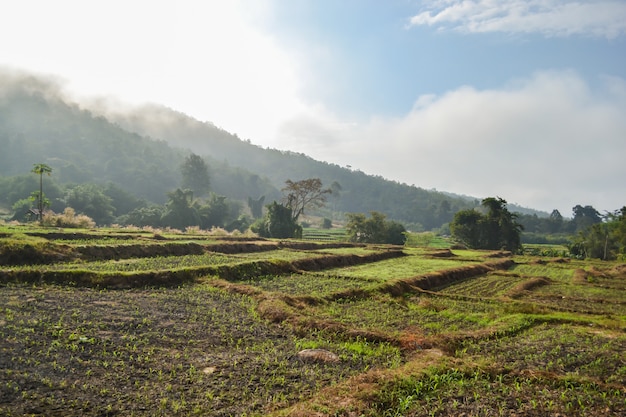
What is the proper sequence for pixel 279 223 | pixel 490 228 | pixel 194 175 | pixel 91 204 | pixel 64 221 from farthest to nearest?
1. pixel 194 175
2. pixel 91 204
3. pixel 490 228
4. pixel 279 223
5. pixel 64 221

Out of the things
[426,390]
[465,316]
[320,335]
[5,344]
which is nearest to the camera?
[426,390]

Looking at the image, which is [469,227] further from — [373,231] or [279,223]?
[279,223]

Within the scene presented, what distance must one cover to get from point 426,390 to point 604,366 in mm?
5369

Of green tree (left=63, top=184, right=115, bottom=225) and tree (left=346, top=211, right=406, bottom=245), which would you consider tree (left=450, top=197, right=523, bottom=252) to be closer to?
tree (left=346, top=211, right=406, bottom=245)

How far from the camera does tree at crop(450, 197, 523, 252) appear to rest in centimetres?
7131

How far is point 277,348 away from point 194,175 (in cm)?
14067

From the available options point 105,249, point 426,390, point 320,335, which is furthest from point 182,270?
point 426,390

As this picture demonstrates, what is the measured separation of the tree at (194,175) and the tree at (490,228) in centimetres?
9764

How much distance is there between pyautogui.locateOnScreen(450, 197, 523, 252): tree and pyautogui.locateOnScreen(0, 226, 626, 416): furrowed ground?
171 feet

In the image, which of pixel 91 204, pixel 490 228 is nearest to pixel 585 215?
pixel 490 228

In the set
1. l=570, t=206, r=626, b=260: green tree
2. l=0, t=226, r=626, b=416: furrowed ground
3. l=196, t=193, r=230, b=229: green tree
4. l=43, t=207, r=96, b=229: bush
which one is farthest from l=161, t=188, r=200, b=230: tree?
l=570, t=206, r=626, b=260: green tree

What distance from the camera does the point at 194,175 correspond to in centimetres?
14462

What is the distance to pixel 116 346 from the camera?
10086 millimetres

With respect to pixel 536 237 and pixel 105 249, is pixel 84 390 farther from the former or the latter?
pixel 536 237
